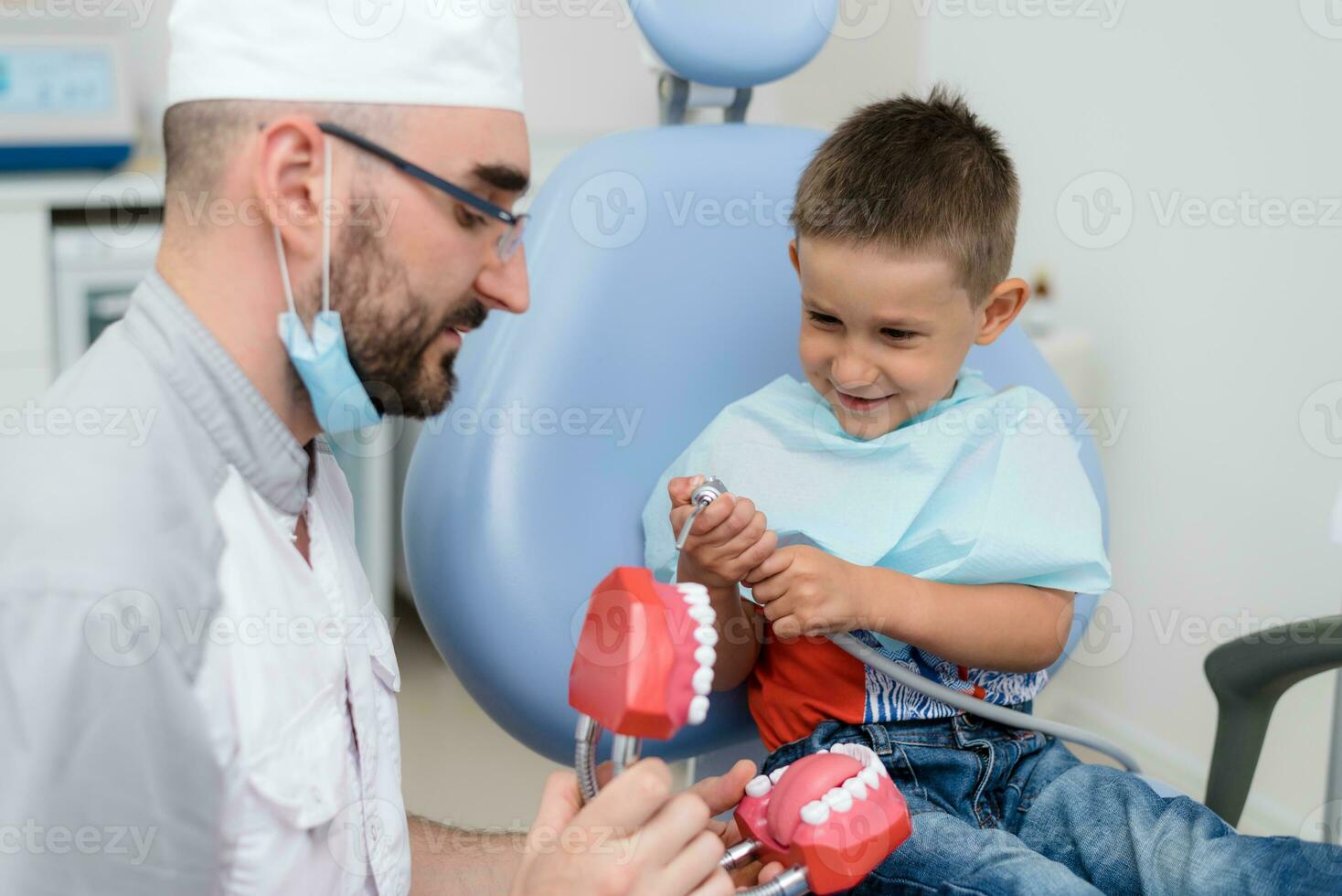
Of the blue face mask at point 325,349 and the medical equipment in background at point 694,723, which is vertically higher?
the blue face mask at point 325,349

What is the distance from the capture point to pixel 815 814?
0.89 m

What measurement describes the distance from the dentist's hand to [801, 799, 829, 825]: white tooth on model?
7 cm

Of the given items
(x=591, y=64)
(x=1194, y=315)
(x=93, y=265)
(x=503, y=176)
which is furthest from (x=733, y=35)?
(x=591, y=64)

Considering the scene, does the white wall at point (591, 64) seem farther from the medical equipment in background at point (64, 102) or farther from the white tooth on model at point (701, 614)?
the white tooth on model at point (701, 614)

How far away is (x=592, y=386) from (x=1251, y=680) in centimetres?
64

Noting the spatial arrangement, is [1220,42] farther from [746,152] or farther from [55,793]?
[55,793]

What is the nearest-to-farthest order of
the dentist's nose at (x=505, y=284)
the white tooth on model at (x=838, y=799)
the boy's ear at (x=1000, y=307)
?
1. the white tooth on model at (x=838, y=799)
2. the dentist's nose at (x=505, y=284)
3. the boy's ear at (x=1000, y=307)

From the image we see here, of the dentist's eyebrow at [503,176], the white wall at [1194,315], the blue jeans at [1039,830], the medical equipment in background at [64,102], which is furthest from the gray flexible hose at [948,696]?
the medical equipment in background at [64,102]

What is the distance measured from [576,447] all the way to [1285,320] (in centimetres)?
116

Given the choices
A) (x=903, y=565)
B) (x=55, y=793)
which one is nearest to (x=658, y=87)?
(x=903, y=565)

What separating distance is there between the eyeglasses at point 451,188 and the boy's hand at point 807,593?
326mm

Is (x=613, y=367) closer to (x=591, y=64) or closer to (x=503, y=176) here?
(x=503, y=176)

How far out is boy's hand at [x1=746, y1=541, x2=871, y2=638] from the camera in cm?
107

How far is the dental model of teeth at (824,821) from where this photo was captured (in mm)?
883
